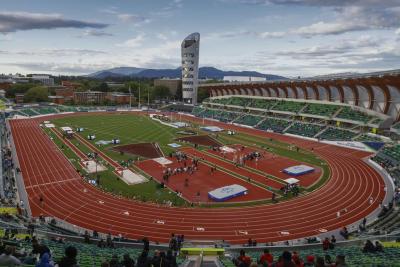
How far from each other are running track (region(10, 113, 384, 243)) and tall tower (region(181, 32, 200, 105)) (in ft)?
274

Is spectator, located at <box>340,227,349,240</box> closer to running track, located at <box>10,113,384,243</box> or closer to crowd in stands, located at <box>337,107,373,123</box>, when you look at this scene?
running track, located at <box>10,113,384,243</box>

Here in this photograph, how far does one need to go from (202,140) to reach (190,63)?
2551 inches

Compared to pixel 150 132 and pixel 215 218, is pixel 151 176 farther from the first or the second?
pixel 150 132

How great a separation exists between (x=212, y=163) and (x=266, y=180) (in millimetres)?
8652

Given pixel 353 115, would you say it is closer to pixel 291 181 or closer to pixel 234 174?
pixel 291 181

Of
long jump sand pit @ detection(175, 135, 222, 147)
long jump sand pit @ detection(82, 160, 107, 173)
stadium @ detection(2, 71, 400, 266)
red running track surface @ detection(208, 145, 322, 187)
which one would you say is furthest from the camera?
long jump sand pit @ detection(175, 135, 222, 147)

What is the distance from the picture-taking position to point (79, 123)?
7425cm

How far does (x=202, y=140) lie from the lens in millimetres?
55969

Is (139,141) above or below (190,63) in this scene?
below

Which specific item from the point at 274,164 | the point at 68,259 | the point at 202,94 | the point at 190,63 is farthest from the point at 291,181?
the point at 202,94

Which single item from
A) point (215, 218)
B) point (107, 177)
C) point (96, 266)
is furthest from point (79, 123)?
point (96, 266)

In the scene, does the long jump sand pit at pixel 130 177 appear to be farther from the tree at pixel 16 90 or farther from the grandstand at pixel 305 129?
the tree at pixel 16 90

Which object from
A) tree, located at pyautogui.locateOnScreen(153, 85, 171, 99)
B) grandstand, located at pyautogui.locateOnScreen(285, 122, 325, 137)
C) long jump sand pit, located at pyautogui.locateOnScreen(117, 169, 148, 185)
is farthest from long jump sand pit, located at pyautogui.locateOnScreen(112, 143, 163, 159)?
tree, located at pyautogui.locateOnScreen(153, 85, 171, 99)

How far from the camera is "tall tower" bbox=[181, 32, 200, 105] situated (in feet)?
376
